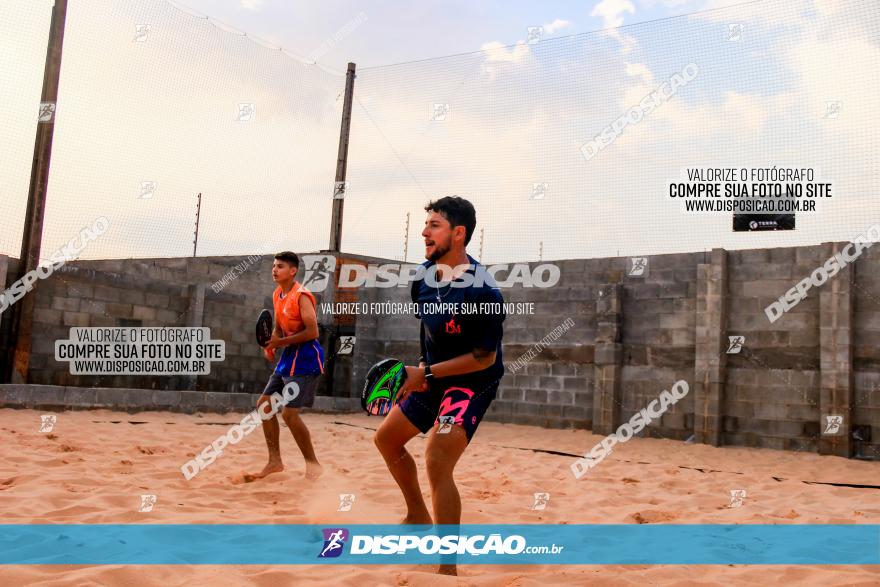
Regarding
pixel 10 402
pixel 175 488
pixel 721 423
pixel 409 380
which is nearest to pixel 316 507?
pixel 175 488

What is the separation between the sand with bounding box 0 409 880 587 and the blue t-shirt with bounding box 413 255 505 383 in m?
1.07

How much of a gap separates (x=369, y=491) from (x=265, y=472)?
3.20 ft

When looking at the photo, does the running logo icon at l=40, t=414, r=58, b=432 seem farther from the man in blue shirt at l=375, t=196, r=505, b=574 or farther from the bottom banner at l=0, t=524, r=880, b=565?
the man in blue shirt at l=375, t=196, r=505, b=574

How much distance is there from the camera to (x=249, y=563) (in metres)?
3.23

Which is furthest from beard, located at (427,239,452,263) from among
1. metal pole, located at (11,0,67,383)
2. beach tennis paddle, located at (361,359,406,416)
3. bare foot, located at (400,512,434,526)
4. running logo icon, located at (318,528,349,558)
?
metal pole, located at (11,0,67,383)

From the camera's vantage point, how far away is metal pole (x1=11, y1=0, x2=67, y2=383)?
9367mm

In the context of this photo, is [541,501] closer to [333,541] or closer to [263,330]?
[333,541]

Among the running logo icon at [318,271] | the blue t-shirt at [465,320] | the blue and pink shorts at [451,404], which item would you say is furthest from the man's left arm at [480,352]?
the running logo icon at [318,271]

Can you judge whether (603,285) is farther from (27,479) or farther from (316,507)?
(27,479)

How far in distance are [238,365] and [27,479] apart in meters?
8.16

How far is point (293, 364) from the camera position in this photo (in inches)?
223

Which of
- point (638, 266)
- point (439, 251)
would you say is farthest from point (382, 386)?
point (638, 266)

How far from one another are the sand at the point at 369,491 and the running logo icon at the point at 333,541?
0.69ft

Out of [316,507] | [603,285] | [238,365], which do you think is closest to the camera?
[316,507]
